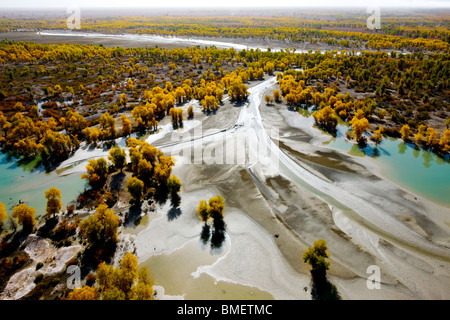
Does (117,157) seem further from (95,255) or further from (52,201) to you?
(95,255)

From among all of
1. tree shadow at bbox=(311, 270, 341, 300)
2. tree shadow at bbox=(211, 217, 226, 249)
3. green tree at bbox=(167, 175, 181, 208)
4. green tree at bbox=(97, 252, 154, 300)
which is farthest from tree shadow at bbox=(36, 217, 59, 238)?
tree shadow at bbox=(311, 270, 341, 300)

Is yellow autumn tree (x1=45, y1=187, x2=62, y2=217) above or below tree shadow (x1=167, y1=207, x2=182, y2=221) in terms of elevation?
above

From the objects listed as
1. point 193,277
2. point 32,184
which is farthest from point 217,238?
point 32,184

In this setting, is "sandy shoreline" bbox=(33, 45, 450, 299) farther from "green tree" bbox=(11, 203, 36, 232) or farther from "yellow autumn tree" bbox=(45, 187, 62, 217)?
"green tree" bbox=(11, 203, 36, 232)

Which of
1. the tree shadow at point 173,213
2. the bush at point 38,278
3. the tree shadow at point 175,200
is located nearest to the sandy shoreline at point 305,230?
the tree shadow at point 173,213

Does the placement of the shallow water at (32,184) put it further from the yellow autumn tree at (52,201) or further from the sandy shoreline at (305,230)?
the sandy shoreline at (305,230)
